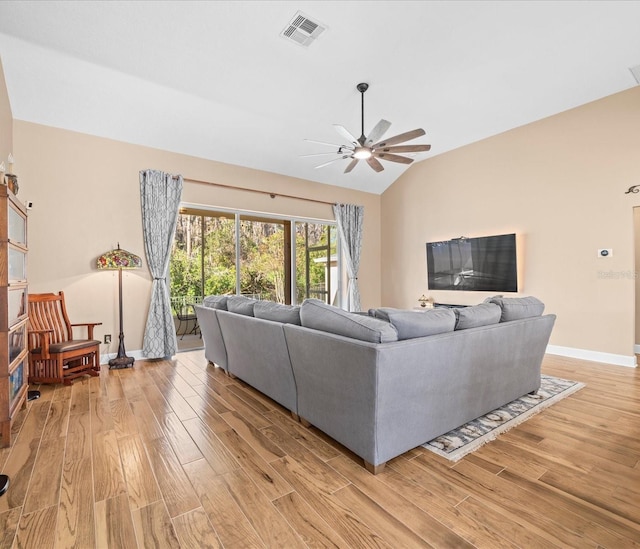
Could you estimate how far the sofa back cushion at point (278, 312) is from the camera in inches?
98.6

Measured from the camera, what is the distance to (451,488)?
1.70m

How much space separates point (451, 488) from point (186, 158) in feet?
16.7

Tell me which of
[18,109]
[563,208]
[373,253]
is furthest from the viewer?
[373,253]

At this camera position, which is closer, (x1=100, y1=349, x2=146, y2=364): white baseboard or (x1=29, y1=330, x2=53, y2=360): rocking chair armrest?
(x1=29, y1=330, x2=53, y2=360): rocking chair armrest

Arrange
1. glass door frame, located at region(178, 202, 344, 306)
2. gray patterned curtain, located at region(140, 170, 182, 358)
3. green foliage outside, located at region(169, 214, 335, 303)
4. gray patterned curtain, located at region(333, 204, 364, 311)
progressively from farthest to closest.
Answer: gray patterned curtain, located at region(333, 204, 364, 311)
glass door frame, located at region(178, 202, 344, 306)
green foliage outside, located at region(169, 214, 335, 303)
gray patterned curtain, located at region(140, 170, 182, 358)

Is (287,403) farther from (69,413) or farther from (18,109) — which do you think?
(18,109)

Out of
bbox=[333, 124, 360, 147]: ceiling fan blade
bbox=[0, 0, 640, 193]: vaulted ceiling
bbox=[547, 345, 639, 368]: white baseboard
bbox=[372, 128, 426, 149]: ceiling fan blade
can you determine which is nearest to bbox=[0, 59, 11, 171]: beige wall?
bbox=[0, 0, 640, 193]: vaulted ceiling

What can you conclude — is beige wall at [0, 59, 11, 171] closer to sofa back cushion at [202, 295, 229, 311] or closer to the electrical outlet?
sofa back cushion at [202, 295, 229, 311]

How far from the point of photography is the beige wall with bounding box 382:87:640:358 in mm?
4043

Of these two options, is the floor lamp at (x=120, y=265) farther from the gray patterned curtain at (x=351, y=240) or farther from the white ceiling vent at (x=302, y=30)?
the gray patterned curtain at (x=351, y=240)

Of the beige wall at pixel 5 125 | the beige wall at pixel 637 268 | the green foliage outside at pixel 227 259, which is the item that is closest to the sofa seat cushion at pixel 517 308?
the beige wall at pixel 637 268

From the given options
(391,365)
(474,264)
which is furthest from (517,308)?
(474,264)

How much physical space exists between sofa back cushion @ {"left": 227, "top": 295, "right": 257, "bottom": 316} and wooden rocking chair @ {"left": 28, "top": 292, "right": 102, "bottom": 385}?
1.66m

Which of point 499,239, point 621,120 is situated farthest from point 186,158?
point 621,120
